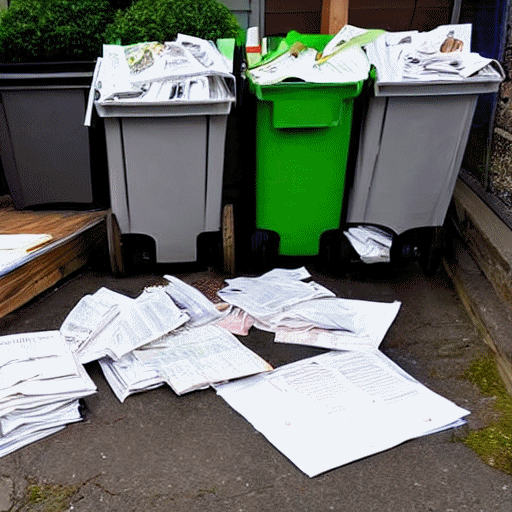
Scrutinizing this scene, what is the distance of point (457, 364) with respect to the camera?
5.59 feet

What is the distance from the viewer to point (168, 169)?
2.11 meters

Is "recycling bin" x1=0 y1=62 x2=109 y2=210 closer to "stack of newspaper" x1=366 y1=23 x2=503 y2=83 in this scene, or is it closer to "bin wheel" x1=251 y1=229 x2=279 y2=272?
"bin wheel" x1=251 y1=229 x2=279 y2=272

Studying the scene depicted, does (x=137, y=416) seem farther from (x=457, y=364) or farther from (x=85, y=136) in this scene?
(x=85, y=136)

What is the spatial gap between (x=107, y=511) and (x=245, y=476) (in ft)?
0.99

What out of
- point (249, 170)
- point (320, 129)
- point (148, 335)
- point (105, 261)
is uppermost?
point (320, 129)

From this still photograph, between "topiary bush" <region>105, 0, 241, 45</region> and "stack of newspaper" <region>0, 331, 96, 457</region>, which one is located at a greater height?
"topiary bush" <region>105, 0, 241, 45</region>

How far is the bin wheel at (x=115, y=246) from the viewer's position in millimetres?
2191

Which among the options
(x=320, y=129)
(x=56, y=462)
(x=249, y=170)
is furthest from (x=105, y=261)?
(x=56, y=462)

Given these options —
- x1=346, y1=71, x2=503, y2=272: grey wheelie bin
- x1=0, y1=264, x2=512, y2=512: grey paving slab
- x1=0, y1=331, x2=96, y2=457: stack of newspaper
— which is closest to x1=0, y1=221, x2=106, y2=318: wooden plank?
x1=0, y1=331, x2=96, y2=457: stack of newspaper

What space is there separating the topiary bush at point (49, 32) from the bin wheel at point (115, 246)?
78 cm

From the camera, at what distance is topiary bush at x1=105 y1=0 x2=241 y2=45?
2.32 m

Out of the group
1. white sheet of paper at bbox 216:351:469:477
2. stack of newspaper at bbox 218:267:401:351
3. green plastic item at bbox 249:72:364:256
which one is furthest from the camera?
green plastic item at bbox 249:72:364:256

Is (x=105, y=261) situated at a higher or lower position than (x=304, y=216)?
lower

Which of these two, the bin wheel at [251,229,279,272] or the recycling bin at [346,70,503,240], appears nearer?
the recycling bin at [346,70,503,240]
